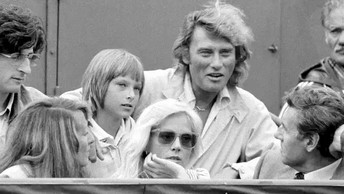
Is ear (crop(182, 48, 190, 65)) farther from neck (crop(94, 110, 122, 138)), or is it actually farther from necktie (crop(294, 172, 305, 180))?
necktie (crop(294, 172, 305, 180))

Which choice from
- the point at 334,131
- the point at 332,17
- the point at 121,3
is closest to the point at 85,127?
the point at 334,131

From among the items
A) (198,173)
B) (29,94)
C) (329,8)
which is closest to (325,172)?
(198,173)

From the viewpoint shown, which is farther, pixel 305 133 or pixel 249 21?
pixel 249 21

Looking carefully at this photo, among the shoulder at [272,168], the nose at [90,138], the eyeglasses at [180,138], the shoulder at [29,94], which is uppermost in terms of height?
the shoulder at [29,94]

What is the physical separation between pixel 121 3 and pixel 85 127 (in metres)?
A: 2.88

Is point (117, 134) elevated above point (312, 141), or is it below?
below

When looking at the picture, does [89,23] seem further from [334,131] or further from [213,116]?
[334,131]

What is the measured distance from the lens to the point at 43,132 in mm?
4844

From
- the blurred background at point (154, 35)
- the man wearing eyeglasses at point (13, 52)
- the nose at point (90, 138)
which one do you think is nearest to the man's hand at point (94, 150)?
the nose at point (90, 138)

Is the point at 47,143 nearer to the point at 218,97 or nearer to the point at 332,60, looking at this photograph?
the point at 218,97

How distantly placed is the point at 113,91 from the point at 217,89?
67 cm

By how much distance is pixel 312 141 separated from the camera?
17.0ft

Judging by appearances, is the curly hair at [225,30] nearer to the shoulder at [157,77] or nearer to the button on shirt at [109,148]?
the shoulder at [157,77]

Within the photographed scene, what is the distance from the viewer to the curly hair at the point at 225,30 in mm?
6329
